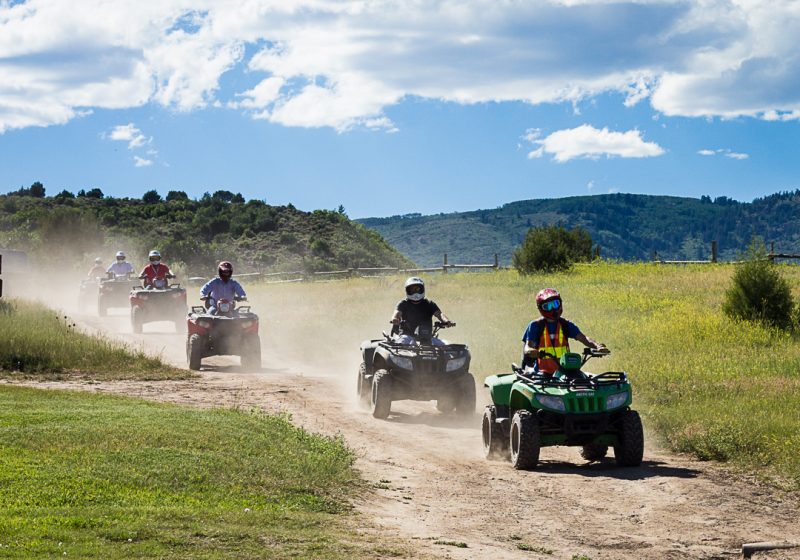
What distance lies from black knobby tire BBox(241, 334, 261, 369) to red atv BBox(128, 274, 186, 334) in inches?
334

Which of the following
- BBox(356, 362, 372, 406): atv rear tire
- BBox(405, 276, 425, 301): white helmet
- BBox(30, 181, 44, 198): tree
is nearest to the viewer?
BBox(405, 276, 425, 301): white helmet

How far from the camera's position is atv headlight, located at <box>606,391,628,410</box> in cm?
1286

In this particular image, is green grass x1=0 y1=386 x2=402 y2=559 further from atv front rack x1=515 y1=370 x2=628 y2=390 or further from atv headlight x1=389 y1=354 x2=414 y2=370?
atv front rack x1=515 y1=370 x2=628 y2=390

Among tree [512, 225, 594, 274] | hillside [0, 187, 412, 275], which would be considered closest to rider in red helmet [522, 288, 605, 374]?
tree [512, 225, 594, 274]

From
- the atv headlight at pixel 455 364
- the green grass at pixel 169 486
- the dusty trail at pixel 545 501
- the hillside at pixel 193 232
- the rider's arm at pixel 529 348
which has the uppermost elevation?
the hillside at pixel 193 232

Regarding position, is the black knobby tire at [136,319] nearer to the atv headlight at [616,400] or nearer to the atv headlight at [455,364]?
the atv headlight at [455,364]

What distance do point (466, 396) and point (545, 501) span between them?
19.0 feet

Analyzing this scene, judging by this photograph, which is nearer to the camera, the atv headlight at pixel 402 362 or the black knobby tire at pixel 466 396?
the atv headlight at pixel 402 362

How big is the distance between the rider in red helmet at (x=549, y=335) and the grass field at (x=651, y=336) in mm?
2525

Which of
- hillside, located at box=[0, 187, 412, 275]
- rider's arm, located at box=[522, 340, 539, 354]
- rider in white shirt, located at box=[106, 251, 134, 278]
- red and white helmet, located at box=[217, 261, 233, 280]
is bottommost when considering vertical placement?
rider's arm, located at box=[522, 340, 539, 354]

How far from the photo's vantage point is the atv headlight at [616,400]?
1286 cm

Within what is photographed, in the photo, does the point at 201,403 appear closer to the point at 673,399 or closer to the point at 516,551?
the point at 673,399

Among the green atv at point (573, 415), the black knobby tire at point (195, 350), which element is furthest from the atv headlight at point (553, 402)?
the black knobby tire at point (195, 350)

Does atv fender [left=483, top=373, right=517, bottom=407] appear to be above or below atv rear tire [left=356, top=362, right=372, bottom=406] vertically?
above
